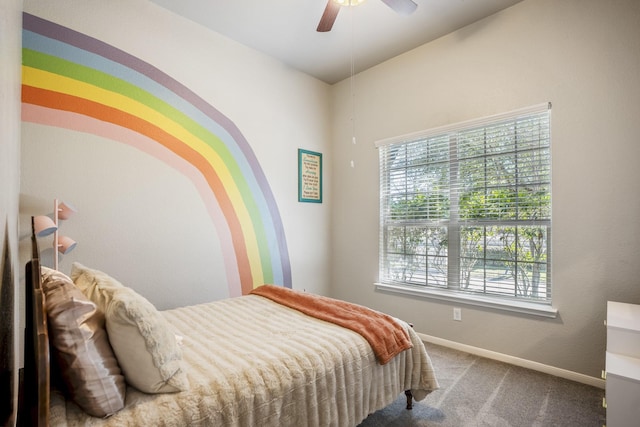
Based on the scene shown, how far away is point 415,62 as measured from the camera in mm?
3352

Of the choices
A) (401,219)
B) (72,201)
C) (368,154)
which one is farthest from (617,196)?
(72,201)

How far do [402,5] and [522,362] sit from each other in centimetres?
291

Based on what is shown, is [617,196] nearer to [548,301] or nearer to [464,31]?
[548,301]

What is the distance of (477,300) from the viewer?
9.52ft

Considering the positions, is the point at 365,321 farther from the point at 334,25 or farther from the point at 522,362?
the point at 334,25

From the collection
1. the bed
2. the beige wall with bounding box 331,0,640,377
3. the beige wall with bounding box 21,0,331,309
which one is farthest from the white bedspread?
the beige wall with bounding box 331,0,640,377

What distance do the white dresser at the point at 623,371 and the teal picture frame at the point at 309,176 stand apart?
9.22ft

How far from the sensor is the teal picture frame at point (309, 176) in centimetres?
380

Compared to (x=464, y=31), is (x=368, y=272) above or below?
below

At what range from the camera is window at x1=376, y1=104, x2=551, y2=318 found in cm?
265

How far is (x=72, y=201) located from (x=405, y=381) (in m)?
2.55

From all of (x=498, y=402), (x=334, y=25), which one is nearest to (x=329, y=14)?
(x=334, y=25)

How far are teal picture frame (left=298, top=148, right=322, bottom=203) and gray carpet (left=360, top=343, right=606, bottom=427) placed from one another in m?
2.19

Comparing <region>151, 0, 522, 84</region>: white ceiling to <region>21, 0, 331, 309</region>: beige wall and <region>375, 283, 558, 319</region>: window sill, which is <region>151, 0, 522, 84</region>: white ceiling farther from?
<region>375, 283, 558, 319</region>: window sill
